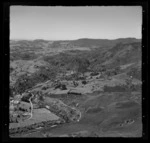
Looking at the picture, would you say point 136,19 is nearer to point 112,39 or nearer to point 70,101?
point 112,39
